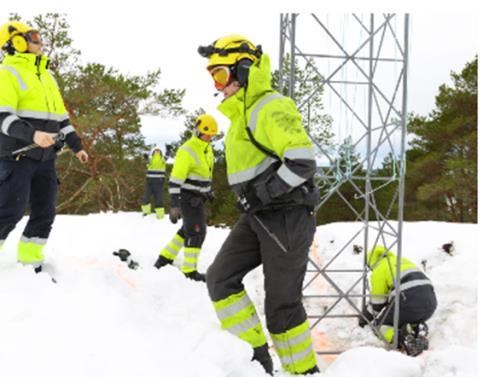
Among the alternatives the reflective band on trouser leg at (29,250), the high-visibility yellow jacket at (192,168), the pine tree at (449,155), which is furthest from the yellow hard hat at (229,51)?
the pine tree at (449,155)

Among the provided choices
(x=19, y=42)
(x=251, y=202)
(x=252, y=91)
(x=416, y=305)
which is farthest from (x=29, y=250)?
(x=416, y=305)

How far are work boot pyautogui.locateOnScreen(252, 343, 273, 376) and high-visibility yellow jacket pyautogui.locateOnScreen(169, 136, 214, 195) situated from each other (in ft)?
11.3

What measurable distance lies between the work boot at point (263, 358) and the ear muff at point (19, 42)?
287 centimetres

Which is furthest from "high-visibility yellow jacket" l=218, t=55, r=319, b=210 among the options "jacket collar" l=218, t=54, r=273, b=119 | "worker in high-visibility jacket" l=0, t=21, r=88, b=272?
"worker in high-visibility jacket" l=0, t=21, r=88, b=272

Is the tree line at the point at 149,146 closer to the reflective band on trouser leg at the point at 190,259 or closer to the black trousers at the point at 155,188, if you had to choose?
the black trousers at the point at 155,188

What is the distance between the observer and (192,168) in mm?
6430

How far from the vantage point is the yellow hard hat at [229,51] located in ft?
10.3

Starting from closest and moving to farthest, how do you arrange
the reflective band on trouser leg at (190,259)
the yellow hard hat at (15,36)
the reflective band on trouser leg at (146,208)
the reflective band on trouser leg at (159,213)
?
the yellow hard hat at (15,36) → the reflective band on trouser leg at (190,259) → the reflective band on trouser leg at (159,213) → the reflective band on trouser leg at (146,208)

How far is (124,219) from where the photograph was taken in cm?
1149

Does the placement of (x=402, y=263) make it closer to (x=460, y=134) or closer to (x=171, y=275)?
(x=171, y=275)

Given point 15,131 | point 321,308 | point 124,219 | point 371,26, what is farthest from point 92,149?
point 15,131

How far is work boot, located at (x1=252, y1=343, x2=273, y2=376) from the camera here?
10.2 ft

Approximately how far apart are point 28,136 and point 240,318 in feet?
6.62

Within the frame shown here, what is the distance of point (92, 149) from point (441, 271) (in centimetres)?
1140
